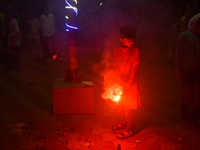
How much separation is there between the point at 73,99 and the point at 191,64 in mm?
2667

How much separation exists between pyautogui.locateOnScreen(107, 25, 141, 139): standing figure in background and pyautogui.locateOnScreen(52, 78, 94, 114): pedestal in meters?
1.24

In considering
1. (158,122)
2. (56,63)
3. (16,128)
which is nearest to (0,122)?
(16,128)

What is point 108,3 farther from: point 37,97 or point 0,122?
point 0,122

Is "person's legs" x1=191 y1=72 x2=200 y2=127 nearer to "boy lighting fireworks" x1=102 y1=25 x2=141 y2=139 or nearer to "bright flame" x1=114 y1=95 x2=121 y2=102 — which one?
"boy lighting fireworks" x1=102 y1=25 x2=141 y2=139

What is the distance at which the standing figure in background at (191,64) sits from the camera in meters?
4.93

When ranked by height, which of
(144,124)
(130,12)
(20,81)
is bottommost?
(144,124)

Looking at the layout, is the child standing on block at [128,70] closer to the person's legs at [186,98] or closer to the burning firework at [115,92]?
the burning firework at [115,92]

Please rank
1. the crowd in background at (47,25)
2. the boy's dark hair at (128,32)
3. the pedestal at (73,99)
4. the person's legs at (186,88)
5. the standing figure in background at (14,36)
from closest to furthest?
the boy's dark hair at (128,32)
the person's legs at (186,88)
the pedestal at (73,99)
the standing figure in background at (14,36)
the crowd in background at (47,25)

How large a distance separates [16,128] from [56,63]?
7.48 metres

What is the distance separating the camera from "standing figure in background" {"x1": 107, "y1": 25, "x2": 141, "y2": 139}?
451cm

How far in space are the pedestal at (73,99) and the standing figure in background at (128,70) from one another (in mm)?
1243

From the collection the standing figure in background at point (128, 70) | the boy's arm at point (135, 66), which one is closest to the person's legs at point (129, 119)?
the standing figure in background at point (128, 70)

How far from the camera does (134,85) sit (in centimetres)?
464

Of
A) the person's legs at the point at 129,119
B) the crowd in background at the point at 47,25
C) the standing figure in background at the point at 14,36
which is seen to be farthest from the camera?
the crowd in background at the point at 47,25
